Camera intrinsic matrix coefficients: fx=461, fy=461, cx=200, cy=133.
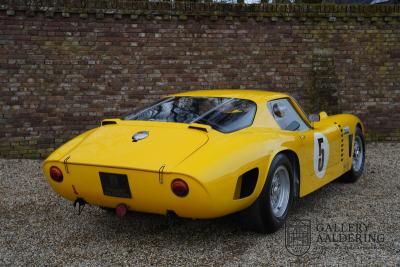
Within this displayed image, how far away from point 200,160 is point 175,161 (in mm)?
180

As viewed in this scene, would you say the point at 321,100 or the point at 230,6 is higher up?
the point at 230,6

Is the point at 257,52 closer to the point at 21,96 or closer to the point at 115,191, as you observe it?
the point at 21,96

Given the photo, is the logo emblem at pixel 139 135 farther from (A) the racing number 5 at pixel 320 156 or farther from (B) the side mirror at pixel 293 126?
(A) the racing number 5 at pixel 320 156

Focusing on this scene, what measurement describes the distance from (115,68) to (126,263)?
492cm

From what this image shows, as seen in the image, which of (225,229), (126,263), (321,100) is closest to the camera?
(126,263)

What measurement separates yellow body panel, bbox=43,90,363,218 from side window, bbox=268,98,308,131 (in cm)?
13

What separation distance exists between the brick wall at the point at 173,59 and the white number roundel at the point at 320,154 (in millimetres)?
3625

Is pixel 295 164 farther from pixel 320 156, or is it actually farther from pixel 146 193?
pixel 146 193

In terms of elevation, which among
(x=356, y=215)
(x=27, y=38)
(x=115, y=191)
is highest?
(x=27, y=38)

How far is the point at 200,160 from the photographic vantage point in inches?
131

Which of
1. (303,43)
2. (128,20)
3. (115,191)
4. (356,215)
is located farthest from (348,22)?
(115,191)

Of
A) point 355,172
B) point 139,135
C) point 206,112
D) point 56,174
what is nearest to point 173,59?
point 355,172

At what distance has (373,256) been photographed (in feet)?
11.3

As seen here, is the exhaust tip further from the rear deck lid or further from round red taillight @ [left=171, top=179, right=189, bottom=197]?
round red taillight @ [left=171, top=179, right=189, bottom=197]
